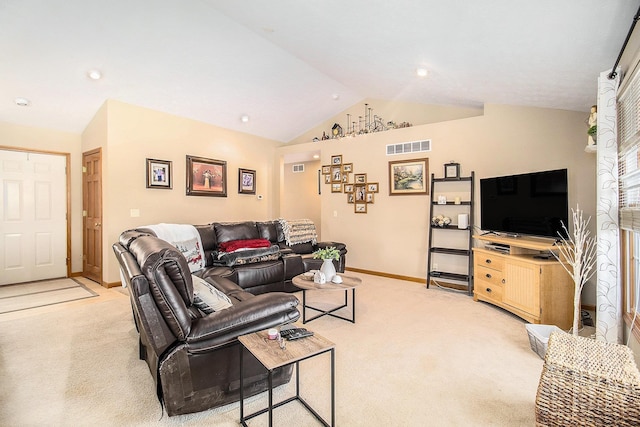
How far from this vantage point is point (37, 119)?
15.2 ft

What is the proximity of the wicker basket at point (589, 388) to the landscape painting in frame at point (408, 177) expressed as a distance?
346 cm

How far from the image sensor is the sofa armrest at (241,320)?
175 centimetres

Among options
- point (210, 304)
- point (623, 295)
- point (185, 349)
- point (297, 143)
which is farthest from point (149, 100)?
point (623, 295)

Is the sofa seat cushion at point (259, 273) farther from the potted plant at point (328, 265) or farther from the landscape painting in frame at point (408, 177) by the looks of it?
the landscape painting in frame at point (408, 177)

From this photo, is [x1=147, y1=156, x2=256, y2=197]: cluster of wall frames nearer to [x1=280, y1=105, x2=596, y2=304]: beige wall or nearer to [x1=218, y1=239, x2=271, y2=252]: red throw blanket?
[x1=280, y1=105, x2=596, y2=304]: beige wall

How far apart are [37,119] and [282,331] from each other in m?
5.23

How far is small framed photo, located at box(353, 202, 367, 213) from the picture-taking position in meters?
5.61

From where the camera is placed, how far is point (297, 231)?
5.15m

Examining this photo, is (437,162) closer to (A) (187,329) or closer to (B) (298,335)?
(B) (298,335)

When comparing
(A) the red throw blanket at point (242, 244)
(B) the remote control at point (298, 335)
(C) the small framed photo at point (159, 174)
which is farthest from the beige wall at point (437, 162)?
(B) the remote control at point (298, 335)

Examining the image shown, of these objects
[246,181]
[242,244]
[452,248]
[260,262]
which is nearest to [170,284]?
[260,262]

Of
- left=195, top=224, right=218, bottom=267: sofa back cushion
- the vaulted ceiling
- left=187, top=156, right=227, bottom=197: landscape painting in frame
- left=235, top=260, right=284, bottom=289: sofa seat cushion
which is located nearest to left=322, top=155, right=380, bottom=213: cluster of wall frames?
the vaulted ceiling

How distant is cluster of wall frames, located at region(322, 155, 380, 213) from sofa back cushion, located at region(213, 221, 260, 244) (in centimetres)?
184

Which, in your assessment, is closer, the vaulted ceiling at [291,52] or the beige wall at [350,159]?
the vaulted ceiling at [291,52]
